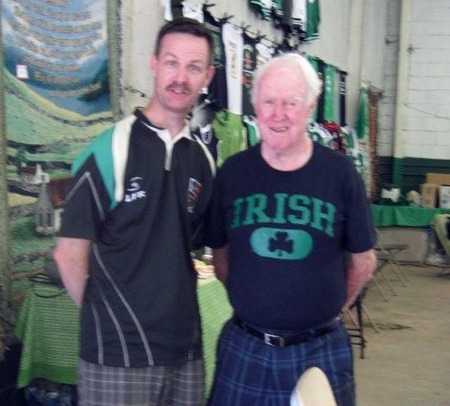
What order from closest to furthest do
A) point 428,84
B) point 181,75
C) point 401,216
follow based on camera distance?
point 181,75 < point 401,216 < point 428,84

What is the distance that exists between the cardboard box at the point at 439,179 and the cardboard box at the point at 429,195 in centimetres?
39

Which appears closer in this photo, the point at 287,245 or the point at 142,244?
the point at 142,244

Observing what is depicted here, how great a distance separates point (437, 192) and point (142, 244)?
934 cm

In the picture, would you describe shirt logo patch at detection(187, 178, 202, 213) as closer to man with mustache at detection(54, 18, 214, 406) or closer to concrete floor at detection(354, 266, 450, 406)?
man with mustache at detection(54, 18, 214, 406)

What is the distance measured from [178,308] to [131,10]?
2.96m

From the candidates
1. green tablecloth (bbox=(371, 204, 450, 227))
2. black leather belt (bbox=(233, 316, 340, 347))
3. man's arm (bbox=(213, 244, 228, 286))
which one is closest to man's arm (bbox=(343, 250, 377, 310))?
black leather belt (bbox=(233, 316, 340, 347))

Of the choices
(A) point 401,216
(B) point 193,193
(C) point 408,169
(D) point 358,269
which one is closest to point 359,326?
(D) point 358,269

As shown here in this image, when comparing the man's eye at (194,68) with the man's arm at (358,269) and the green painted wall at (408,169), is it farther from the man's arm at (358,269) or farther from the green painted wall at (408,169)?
the green painted wall at (408,169)

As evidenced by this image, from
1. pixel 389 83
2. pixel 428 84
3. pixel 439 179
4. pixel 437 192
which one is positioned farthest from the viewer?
pixel 389 83

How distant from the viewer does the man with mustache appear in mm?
1766

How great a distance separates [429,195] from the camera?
1057 centimetres

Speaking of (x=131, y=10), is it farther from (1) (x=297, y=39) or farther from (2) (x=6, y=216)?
(1) (x=297, y=39)

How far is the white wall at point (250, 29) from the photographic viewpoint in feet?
14.4

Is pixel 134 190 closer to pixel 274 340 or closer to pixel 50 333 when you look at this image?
pixel 274 340
